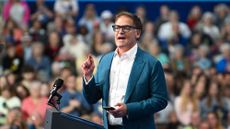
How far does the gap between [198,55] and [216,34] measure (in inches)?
55.4

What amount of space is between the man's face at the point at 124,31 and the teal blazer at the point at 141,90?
6.9 inches

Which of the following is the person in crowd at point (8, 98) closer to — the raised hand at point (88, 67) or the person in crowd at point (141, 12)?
the person in crowd at point (141, 12)

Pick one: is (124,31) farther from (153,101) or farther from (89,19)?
(89,19)

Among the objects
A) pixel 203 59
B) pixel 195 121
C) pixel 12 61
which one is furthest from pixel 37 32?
pixel 195 121

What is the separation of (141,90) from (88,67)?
1.54 ft

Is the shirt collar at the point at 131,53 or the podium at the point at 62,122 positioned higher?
the shirt collar at the point at 131,53

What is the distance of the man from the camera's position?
615 cm

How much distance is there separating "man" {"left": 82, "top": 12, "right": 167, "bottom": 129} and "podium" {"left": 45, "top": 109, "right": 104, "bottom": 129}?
571 mm

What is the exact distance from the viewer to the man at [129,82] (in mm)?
6152

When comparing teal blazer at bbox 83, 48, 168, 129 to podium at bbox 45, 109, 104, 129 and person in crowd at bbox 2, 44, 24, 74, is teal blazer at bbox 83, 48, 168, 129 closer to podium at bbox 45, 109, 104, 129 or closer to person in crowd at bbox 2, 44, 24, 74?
podium at bbox 45, 109, 104, 129

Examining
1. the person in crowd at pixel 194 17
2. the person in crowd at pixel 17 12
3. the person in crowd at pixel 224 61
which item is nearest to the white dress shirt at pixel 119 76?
the person in crowd at pixel 224 61

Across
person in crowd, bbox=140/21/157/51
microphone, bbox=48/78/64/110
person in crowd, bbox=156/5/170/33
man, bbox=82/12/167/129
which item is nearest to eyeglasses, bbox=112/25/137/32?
man, bbox=82/12/167/129

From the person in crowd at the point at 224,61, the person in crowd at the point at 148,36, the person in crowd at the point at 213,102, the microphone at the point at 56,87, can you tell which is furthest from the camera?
the person in crowd at the point at 224,61

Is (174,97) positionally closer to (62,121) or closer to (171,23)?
(171,23)
